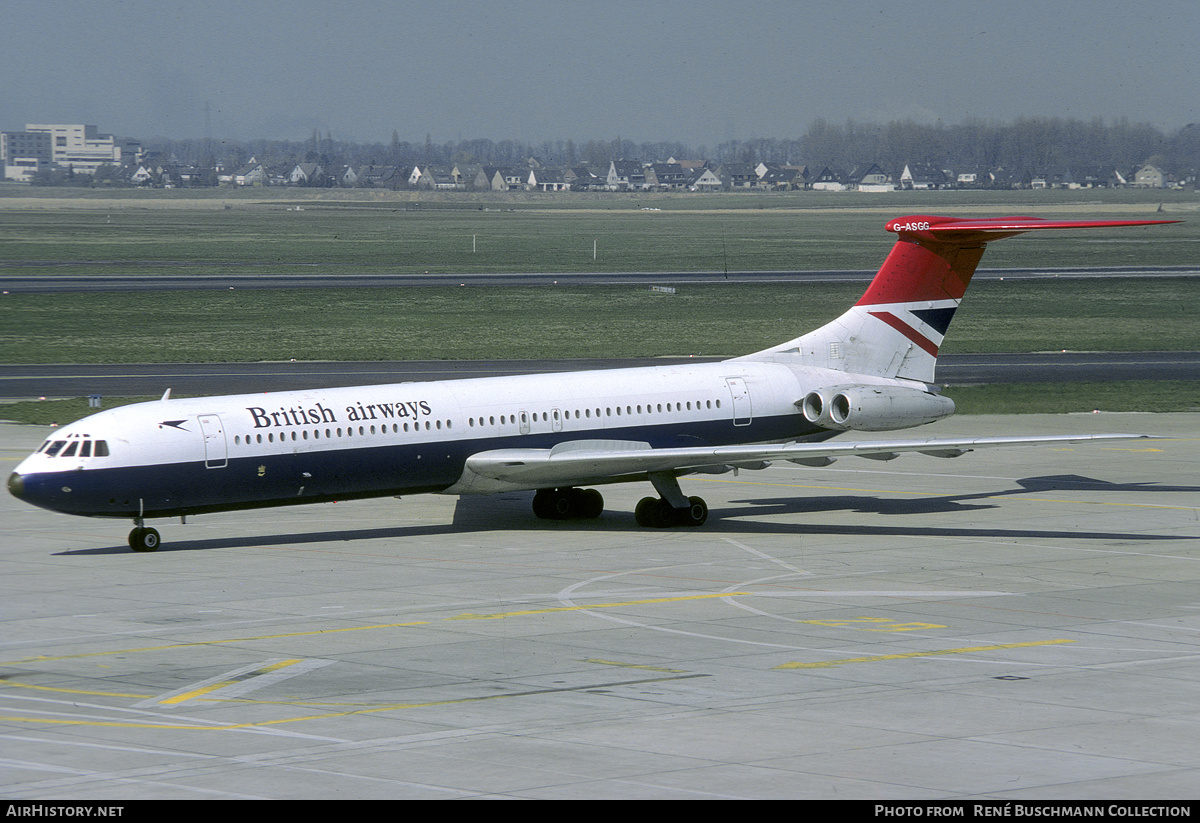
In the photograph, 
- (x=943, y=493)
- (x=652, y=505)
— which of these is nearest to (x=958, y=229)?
(x=943, y=493)

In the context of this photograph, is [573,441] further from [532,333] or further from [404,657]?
[532,333]

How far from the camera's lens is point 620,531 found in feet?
115

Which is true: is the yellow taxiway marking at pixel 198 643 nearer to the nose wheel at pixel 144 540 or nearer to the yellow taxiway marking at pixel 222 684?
the yellow taxiway marking at pixel 222 684

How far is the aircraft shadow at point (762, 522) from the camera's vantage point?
3381 centimetres

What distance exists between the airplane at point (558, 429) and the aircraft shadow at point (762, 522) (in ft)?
3.00

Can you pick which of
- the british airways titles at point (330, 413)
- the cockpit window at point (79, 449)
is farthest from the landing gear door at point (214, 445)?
the cockpit window at point (79, 449)

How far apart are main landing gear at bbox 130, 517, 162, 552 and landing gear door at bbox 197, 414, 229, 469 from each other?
2093 mm

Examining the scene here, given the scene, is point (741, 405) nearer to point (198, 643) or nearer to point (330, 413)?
point (330, 413)

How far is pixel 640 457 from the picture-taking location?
112ft

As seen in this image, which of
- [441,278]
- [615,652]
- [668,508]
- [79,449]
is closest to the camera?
[615,652]

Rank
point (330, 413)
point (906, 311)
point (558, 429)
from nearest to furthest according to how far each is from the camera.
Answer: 1. point (330, 413)
2. point (558, 429)
3. point (906, 311)

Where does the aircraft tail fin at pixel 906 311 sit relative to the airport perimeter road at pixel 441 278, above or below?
above

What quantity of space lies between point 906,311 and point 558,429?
33.1ft
